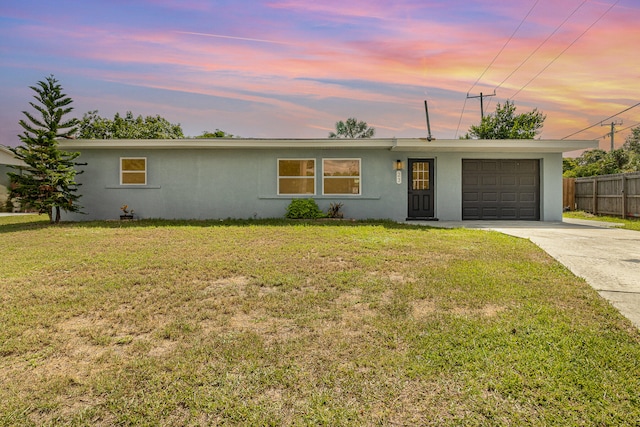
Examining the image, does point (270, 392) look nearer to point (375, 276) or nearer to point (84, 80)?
point (375, 276)

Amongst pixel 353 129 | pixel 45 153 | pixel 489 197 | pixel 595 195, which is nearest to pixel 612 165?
pixel 595 195

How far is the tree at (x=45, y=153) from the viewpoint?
1011 cm

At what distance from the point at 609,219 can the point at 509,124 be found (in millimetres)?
22408

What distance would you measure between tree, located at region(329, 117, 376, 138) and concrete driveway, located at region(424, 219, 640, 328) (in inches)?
1460

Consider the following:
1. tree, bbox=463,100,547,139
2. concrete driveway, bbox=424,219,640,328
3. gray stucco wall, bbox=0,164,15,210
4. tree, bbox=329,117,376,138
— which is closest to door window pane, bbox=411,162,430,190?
concrete driveway, bbox=424,219,640,328

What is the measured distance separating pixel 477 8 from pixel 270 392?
11475 mm

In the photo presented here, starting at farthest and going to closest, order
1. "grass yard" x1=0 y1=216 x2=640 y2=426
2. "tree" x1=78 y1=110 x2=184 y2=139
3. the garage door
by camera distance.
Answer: "tree" x1=78 y1=110 x2=184 y2=139, the garage door, "grass yard" x1=0 y1=216 x2=640 y2=426

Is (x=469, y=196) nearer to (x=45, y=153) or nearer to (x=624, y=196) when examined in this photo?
(x=624, y=196)

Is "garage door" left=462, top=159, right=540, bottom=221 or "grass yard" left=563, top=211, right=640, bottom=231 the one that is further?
"garage door" left=462, top=159, right=540, bottom=221

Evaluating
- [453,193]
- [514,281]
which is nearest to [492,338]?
[514,281]

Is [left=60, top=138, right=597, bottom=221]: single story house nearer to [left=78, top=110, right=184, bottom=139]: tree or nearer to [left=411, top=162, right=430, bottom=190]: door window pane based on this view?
[left=411, top=162, right=430, bottom=190]: door window pane

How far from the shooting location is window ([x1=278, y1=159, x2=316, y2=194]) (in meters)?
11.6

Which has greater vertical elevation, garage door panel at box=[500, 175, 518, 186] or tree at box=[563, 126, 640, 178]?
tree at box=[563, 126, 640, 178]

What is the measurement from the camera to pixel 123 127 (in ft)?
111
